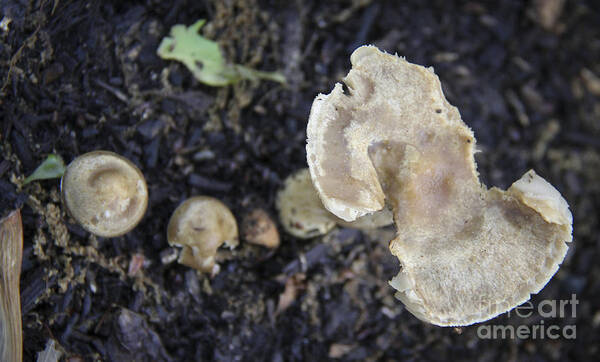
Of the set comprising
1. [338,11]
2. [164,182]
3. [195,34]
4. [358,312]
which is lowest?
[358,312]

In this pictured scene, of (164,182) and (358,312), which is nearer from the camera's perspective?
(164,182)

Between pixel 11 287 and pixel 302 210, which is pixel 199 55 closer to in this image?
pixel 302 210

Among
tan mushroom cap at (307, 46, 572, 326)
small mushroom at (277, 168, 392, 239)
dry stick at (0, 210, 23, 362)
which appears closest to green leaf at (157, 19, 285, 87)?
small mushroom at (277, 168, 392, 239)

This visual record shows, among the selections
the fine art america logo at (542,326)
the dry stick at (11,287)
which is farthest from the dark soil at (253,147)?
the dry stick at (11,287)

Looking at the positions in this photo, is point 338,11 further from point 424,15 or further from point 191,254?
point 191,254

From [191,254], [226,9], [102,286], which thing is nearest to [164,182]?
[191,254]

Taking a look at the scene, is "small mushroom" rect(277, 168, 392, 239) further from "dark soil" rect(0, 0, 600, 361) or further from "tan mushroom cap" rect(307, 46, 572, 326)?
"tan mushroom cap" rect(307, 46, 572, 326)
